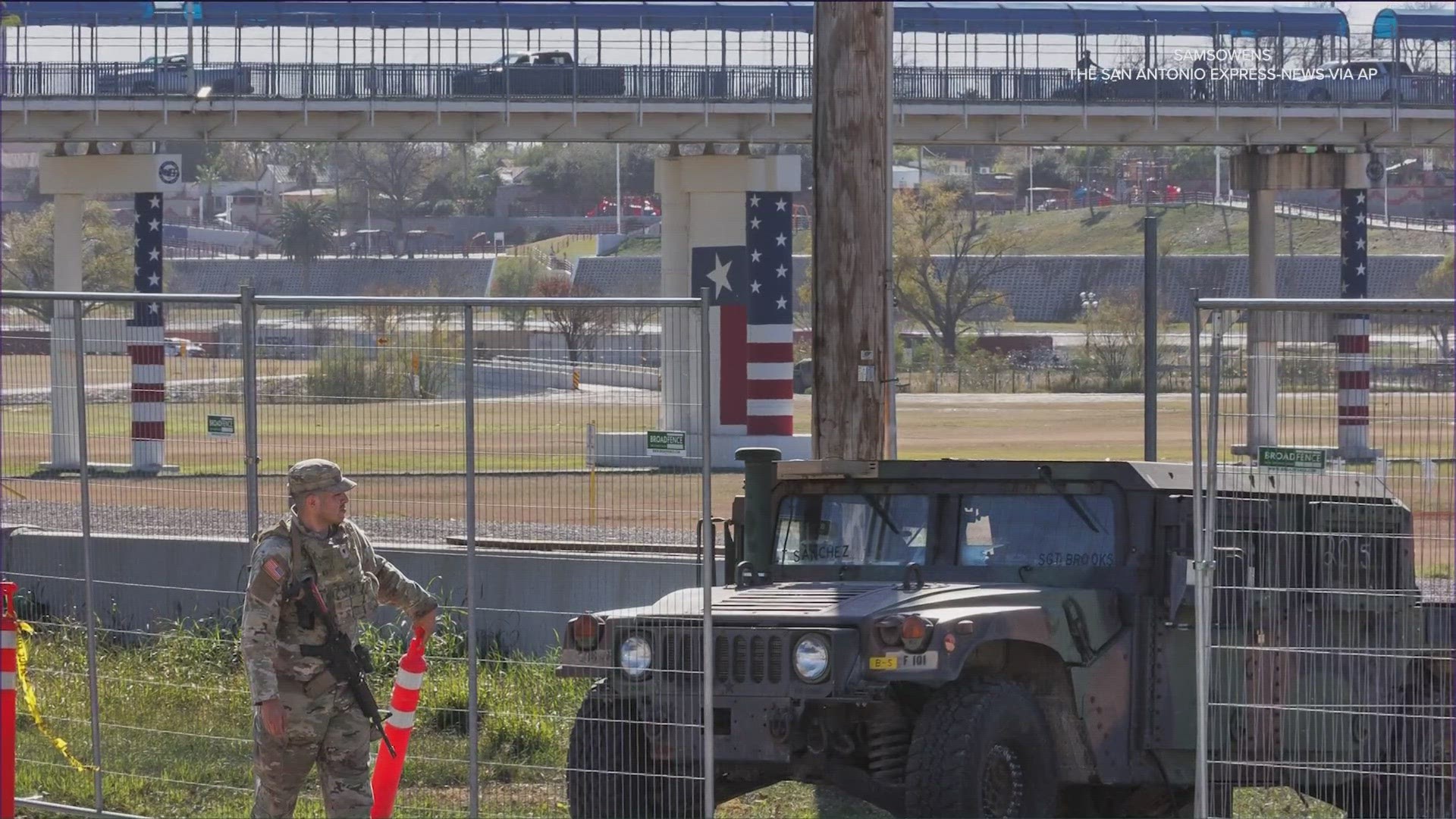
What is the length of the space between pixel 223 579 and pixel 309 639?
3.89 m

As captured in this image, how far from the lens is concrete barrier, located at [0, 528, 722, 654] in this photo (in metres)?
10.4

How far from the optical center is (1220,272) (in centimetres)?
8769

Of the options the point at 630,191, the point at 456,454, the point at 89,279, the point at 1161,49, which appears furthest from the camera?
the point at 630,191

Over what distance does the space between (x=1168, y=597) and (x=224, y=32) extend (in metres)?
32.2

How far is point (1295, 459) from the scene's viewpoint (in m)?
7.25

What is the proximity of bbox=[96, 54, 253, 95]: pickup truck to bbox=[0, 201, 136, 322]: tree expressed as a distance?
45420 mm

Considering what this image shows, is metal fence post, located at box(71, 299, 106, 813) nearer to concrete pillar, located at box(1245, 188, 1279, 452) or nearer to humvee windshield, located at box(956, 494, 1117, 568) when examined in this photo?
humvee windshield, located at box(956, 494, 1117, 568)

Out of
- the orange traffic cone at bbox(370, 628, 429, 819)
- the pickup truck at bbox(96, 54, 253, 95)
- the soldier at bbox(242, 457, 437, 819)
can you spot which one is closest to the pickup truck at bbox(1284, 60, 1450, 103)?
the pickup truck at bbox(96, 54, 253, 95)

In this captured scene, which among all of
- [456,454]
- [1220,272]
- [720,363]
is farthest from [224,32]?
[1220,272]

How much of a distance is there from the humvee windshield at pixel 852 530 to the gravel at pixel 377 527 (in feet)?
2.74

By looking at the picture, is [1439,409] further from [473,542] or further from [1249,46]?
[1249,46]

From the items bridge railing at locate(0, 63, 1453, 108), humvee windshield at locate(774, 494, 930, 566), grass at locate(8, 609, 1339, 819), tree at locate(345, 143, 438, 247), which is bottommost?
grass at locate(8, 609, 1339, 819)

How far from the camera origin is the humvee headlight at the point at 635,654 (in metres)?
8.27

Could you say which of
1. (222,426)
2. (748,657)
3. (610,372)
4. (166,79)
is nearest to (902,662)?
(748,657)
